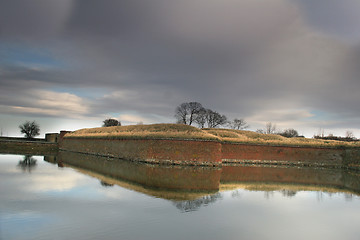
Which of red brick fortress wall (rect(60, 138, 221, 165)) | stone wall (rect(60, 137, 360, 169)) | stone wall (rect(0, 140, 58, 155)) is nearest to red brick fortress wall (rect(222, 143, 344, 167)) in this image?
stone wall (rect(60, 137, 360, 169))

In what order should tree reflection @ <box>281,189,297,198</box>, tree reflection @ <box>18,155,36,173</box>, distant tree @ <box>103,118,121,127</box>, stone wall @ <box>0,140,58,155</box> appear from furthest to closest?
distant tree @ <box>103,118,121,127</box> → stone wall @ <box>0,140,58,155</box> → tree reflection @ <box>18,155,36,173</box> → tree reflection @ <box>281,189,297,198</box>

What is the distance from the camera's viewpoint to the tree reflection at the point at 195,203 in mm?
8362

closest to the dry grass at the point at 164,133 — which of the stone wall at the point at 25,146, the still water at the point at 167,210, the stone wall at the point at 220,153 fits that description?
the stone wall at the point at 220,153

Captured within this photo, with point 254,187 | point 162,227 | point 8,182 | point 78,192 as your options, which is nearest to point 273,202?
point 254,187

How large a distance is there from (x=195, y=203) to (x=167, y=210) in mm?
1344

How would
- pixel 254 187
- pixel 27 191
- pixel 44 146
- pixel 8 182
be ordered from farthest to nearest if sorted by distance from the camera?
pixel 44 146 < pixel 254 187 < pixel 8 182 < pixel 27 191

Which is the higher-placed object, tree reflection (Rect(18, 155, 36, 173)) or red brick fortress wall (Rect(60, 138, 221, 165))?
red brick fortress wall (Rect(60, 138, 221, 165))

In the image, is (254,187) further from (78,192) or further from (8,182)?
(8,182)

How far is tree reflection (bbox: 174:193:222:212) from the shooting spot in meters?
8.36

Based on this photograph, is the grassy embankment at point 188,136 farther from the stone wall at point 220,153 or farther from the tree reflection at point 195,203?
the tree reflection at point 195,203

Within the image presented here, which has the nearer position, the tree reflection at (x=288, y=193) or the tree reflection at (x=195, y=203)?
the tree reflection at (x=195, y=203)

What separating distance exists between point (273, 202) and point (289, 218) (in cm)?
197

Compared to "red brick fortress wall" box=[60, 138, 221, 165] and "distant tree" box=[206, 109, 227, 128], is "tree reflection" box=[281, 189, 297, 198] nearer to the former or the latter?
"red brick fortress wall" box=[60, 138, 221, 165]

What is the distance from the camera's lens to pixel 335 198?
11.4m
